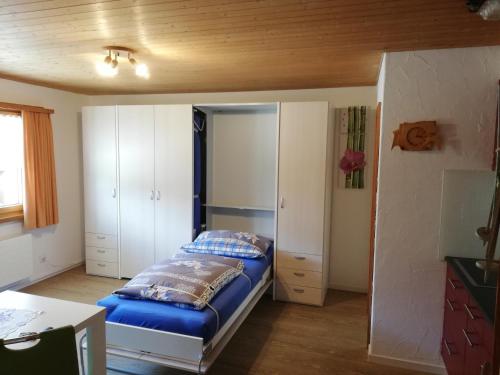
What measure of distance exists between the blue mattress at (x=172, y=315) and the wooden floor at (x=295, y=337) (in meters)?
0.46

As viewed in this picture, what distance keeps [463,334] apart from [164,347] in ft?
5.97

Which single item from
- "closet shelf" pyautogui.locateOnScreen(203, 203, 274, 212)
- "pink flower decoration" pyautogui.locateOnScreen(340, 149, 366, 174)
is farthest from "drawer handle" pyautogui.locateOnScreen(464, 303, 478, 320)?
"closet shelf" pyautogui.locateOnScreen(203, 203, 274, 212)

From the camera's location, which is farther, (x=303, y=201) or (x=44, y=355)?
(x=303, y=201)

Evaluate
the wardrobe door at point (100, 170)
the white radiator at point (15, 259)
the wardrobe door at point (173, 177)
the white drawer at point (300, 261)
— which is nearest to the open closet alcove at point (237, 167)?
the wardrobe door at point (173, 177)

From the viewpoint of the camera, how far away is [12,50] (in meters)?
2.79

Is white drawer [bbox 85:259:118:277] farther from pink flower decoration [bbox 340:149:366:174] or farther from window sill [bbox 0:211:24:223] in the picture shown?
pink flower decoration [bbox 340:149:366:174]

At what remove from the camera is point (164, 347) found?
2270mm

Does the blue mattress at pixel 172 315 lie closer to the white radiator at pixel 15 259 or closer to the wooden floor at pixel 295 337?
the wooden floor at pixel 295 337

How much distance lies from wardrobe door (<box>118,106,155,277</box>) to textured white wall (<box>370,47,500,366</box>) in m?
2.67

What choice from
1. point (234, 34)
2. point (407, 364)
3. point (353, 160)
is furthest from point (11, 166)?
point (407, 364)

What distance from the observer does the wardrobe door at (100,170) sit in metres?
4.30

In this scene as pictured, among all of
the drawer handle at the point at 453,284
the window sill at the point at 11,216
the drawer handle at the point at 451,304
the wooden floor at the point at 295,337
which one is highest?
the window sill at the point at 11,216

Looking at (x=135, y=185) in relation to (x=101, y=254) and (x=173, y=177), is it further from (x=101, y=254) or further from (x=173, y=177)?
(x=101, y=254)

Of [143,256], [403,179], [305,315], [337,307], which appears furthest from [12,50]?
[337,307]
